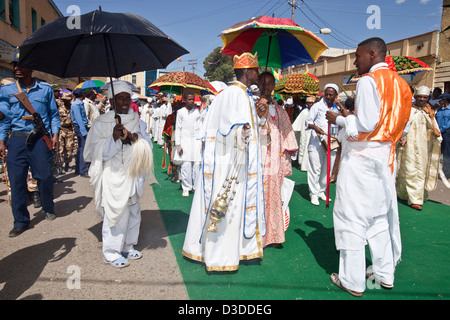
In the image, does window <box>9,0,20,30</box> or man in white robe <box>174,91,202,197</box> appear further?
window <box>9,0,20,30</box>

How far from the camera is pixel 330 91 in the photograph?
5816 millimetres

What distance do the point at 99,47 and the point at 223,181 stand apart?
7.03ft

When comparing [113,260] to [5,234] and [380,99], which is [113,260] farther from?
[380,99]

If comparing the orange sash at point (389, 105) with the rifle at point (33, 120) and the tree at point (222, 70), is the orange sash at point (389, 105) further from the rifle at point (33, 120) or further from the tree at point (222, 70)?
the tree at point (222, 70)

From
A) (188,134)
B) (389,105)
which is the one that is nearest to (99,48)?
(188,134)

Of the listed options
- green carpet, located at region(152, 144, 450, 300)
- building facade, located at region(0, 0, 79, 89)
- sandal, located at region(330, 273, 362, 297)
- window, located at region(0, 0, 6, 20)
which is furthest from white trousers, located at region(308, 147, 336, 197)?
window, located at region(0, 0, 6, 20)

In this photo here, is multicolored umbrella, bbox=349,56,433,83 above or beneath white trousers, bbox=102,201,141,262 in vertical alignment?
above

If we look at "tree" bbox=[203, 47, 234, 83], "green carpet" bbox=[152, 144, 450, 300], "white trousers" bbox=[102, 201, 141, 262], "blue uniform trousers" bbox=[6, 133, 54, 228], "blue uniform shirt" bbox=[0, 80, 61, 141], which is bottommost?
"green carpet" bbox=[152, 144, 450, 300]

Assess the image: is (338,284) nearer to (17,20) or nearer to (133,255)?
(133,255)

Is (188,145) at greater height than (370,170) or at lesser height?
lesser

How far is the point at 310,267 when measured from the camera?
3516 mm

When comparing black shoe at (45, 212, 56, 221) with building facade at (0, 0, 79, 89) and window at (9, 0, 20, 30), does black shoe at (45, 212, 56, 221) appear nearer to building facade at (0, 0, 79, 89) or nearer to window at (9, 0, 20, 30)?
building facade at (0, 0, 79, 89)

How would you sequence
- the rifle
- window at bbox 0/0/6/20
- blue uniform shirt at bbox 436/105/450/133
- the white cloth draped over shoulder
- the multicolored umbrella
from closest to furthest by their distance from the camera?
the white cloth draped over shoulder → the rifle → the multicolored umbrella → blue uniform shirt at bbox 436/105/450/133 → window at bbox 0/0/6/20

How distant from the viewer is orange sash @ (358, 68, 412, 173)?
2793 mm
